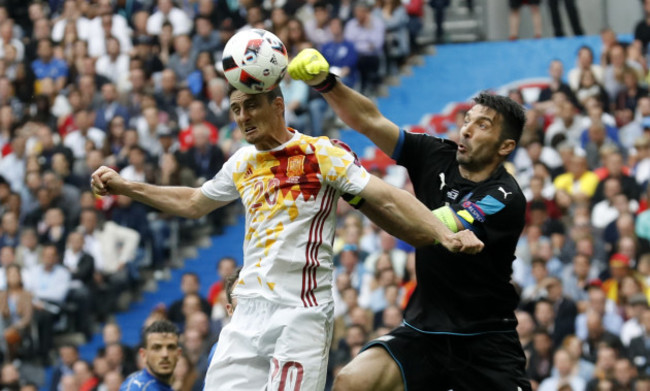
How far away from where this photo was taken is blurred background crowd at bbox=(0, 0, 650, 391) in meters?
12.7

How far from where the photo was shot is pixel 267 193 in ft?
21.5

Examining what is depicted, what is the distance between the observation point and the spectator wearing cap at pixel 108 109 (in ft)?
58.5

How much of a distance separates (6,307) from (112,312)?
148 centimetres

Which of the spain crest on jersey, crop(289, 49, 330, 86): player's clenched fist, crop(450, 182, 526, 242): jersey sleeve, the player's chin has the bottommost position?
the player's chin

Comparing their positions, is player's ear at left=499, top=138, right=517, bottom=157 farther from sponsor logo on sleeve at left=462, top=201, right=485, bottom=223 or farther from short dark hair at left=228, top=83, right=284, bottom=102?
short dark hair at left=228, top=83, right=284, bottom=102

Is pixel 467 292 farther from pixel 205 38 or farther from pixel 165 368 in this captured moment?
pixel 205 38

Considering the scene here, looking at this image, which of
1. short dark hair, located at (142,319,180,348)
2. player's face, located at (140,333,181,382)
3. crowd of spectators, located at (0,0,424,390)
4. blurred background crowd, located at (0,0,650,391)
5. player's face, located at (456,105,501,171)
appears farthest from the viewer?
crowd of spectators, located at (0,0,424,390)

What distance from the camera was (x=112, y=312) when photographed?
1627cm

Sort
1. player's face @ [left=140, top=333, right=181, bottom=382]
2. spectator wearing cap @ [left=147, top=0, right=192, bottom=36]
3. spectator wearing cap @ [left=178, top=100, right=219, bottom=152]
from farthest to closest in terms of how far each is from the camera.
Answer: spectator wearing cap @ [left=147, top=0, right=192, bottom=36], spectator wearing cap @ [left=178, top=100, right=219, bottom=152], player's face @ [left=140, top=333, right=181, bottom=382]

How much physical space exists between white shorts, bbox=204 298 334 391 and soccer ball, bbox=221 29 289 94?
1112mm

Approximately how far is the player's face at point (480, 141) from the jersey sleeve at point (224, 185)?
52.8 inches

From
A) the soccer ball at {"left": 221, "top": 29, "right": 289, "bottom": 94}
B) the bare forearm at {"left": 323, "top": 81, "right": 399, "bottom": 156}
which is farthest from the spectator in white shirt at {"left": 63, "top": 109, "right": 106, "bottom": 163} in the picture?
the soccer ball at {"left": 221, "top": 29, "right": 289, "bottom": 94}

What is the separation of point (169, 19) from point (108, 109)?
221cm

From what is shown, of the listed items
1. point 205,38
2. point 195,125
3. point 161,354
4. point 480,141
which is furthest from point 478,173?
point 205,38
